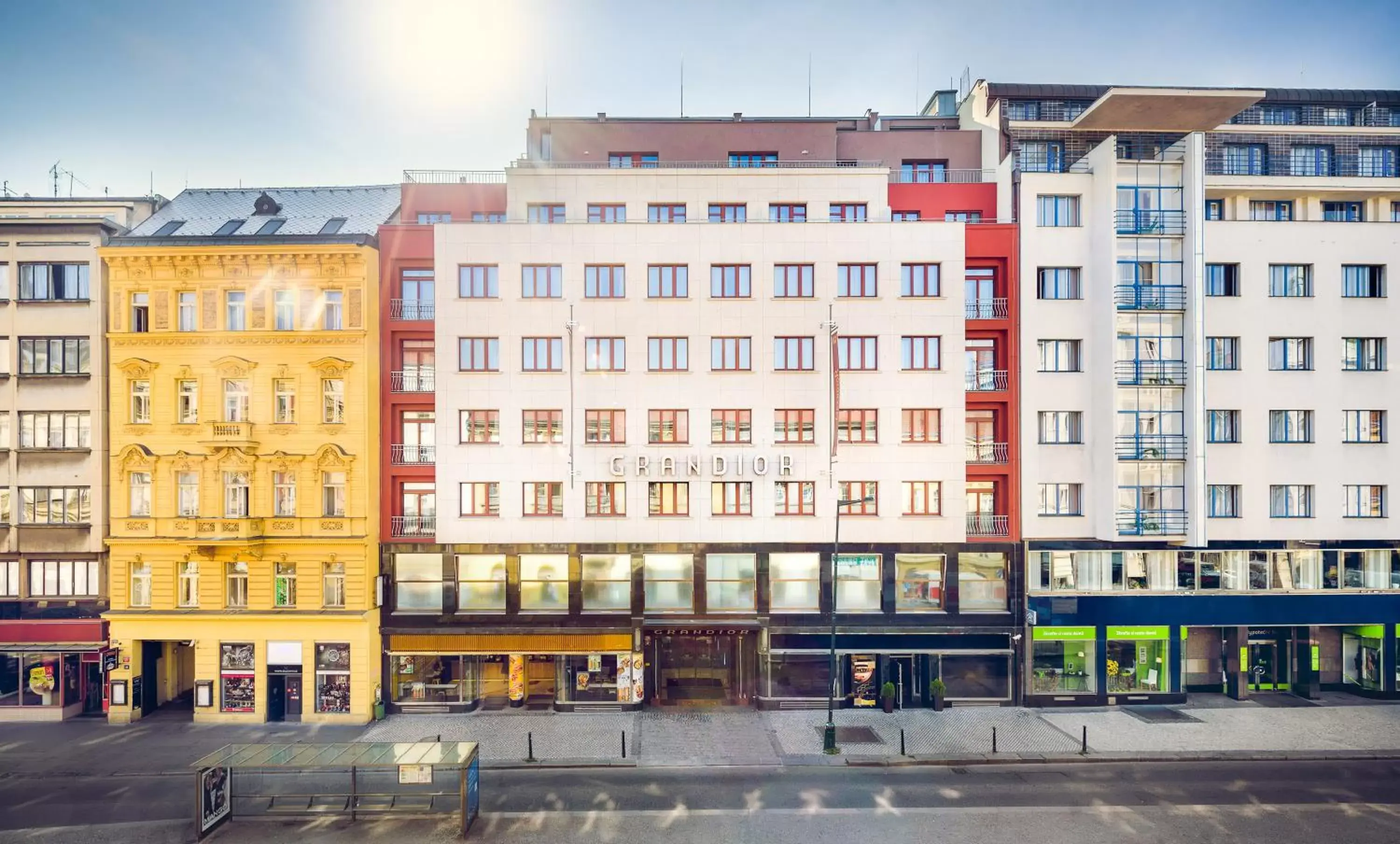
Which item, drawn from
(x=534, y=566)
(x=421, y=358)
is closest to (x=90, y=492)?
(x=421, y=358)

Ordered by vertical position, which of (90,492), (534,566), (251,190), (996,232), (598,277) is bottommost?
(534,566)

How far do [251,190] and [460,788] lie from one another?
31542mm

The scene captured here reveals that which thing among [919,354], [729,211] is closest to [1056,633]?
[919,354]

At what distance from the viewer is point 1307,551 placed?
30.1m

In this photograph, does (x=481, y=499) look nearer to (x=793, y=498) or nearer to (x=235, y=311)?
(x=235, y=311)

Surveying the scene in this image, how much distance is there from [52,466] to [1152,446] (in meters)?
46.1

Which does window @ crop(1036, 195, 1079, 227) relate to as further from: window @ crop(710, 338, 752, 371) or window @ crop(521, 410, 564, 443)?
window @ crop(521, 410, 564, 443)

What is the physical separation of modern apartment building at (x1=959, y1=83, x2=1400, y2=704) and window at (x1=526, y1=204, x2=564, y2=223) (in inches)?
785

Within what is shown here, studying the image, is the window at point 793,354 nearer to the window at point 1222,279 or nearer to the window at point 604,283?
the window at point 604,283

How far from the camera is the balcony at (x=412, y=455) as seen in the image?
97.8 ft

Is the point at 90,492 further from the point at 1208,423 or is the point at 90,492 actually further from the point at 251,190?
the point at 1208,423

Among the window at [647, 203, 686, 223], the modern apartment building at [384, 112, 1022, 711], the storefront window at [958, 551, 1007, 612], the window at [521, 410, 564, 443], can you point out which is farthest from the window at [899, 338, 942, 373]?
the window at [521, 410, 564, 443]

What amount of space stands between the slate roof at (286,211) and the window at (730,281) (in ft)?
48.2

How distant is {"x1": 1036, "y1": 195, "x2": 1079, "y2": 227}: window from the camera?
1199 inches
